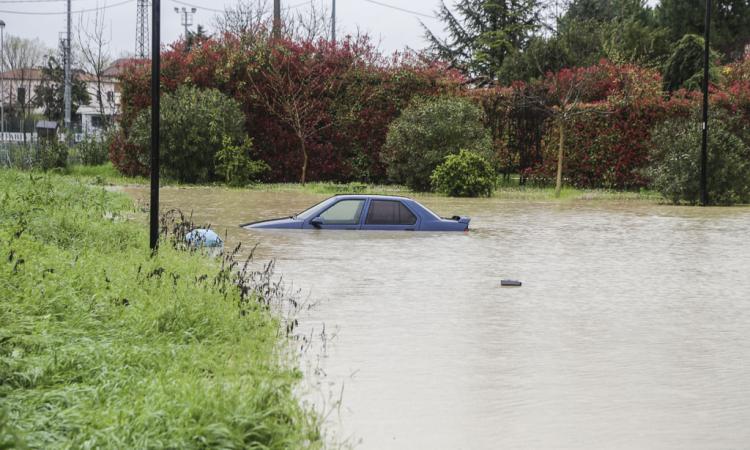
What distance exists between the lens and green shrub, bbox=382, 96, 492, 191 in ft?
97.2

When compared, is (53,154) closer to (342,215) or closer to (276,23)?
(276,23)

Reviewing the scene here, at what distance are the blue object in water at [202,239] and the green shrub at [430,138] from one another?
14.8 metres

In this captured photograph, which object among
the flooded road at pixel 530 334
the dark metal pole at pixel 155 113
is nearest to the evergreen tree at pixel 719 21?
the flooded road at pixel 530 334

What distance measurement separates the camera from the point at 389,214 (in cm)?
1831

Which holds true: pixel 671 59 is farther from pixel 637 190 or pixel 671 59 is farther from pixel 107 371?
pixel 107 371

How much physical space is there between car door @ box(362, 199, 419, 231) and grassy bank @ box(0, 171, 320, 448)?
671cm

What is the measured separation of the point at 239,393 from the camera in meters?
5.81

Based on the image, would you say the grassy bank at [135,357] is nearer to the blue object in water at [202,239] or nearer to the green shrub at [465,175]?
the blue object in water at [202,239]

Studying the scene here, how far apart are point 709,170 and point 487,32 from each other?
25.2 m

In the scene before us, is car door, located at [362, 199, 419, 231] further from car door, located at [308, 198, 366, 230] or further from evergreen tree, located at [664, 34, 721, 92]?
evergreen tree, located at [664, 34, 721, 92]

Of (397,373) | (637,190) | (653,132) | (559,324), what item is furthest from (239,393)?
(637,190)

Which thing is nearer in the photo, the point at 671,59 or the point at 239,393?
the point at 239,393

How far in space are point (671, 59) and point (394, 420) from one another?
122 ft

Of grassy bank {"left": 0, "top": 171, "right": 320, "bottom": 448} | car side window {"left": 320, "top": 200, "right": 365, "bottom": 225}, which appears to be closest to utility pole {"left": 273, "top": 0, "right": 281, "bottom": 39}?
car side window {"left": 320, "top": 200, "right": 365, "bottom": 225}
